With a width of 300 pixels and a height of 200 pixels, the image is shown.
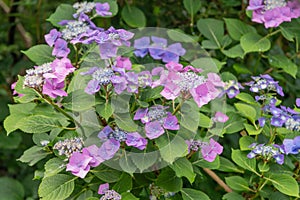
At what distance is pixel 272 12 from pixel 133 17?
1.78 feet

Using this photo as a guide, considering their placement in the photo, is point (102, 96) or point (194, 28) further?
point (194, 28)

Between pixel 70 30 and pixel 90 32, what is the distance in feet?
0.29

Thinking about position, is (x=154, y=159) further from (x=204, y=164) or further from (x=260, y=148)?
(x=260, y=148)

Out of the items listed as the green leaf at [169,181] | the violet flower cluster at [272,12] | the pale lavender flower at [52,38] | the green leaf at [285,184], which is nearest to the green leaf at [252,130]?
the green leaf at [285,184]

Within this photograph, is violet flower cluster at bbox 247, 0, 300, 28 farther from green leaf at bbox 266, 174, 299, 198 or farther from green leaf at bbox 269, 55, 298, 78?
green leaf at bbox 266, 174, 299, 198

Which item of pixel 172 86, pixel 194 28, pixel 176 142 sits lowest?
pixel 194 28

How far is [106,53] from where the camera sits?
109cm

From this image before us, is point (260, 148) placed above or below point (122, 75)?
below

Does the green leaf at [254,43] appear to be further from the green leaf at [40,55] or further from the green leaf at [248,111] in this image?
the green leaf at [40,55]

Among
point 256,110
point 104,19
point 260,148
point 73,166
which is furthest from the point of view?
point 104,19

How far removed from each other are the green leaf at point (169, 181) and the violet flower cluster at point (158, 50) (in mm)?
342

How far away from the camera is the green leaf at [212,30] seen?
157cm

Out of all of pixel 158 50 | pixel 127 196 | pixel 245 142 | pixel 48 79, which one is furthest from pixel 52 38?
pixel 245 142

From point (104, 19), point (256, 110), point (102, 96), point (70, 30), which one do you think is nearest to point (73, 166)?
point (102, 96)
